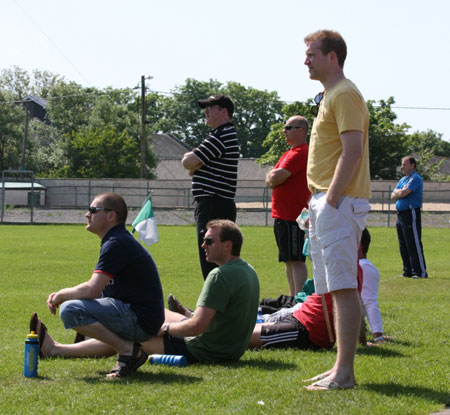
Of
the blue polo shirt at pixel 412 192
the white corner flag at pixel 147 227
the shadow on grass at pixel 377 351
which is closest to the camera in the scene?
the shadow on grass at pixel 377 351

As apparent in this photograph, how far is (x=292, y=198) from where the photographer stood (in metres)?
8.36

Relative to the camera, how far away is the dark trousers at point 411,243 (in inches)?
527

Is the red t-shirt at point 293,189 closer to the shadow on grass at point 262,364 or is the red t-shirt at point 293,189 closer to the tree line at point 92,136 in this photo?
the shadow on grass at point 262,364

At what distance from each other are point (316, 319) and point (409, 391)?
1542 mm

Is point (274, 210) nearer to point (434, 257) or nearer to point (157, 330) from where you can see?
point (157, 330)

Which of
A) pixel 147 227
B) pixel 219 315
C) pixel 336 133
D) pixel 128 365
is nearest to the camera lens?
pixel 336 133

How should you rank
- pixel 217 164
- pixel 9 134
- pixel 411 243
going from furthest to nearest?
1. pixel 9 134
2. pixel 411 243
3. pixel 217 164

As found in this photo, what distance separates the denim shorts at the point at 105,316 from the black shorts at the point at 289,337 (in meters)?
A: 1.30

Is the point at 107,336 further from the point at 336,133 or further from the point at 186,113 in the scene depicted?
the point at 186,113

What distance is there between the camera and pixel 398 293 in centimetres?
1117

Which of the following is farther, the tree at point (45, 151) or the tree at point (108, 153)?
the tree at point (45, 151)

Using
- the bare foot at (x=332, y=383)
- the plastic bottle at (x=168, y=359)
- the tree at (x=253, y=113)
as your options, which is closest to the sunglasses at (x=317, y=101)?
the bare foot at (x=332, y=383)

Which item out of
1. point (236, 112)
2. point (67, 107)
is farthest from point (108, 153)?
point (236, 112)

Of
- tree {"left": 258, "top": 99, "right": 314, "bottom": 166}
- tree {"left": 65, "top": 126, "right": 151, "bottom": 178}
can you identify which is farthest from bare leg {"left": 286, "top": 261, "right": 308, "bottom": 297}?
tree {"left": 258, "top": 99, "right": 314, "bottom": 166}
